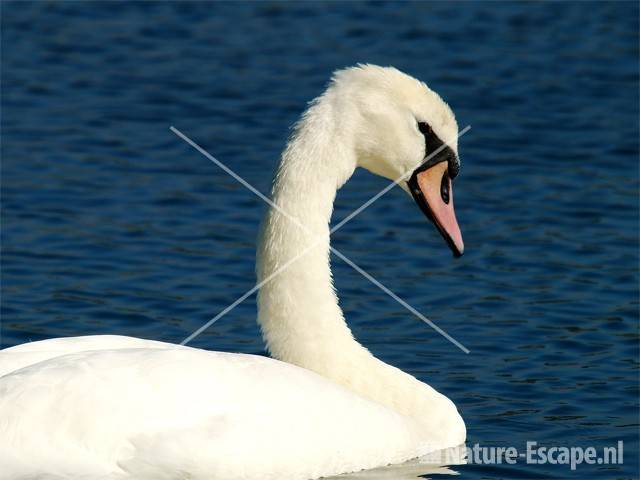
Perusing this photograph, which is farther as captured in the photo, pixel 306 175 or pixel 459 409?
pixel 459 409

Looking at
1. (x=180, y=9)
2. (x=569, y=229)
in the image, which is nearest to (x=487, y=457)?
(x=569, y=229)

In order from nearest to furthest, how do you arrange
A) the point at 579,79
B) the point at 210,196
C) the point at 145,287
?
the point at 145,287 → the point at 210,196 → the point at 579,79

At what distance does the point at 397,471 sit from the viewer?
7.71m

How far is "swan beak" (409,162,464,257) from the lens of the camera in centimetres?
843

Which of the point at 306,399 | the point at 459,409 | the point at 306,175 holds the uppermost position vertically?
the point at 306,175

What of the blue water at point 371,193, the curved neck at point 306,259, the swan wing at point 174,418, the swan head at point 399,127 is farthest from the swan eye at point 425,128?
the blue water at point 371,193

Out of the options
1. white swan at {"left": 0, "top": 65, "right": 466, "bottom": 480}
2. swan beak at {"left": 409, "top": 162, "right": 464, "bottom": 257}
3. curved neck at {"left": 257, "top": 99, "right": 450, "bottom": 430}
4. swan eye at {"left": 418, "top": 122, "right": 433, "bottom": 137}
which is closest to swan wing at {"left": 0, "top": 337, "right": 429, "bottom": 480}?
white swan at {"left": 0, "top": 65, "right": 466, "bottom": 480}

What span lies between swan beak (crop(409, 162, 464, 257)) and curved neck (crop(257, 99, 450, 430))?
19.2 inches

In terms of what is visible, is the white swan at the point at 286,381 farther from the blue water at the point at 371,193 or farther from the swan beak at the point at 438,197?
the blue water at the point at 371,193

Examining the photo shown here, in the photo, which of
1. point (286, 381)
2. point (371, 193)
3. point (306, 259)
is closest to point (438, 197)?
point (306, 259)

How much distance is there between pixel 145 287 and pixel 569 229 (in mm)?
3573

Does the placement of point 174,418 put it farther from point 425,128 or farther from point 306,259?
point 425,128

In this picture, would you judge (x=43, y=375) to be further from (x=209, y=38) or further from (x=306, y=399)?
(x=209, y=38)

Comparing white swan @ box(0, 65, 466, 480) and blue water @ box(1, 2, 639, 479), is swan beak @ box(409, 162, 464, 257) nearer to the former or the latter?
white swan @ box(0, 65, 466, 480)
